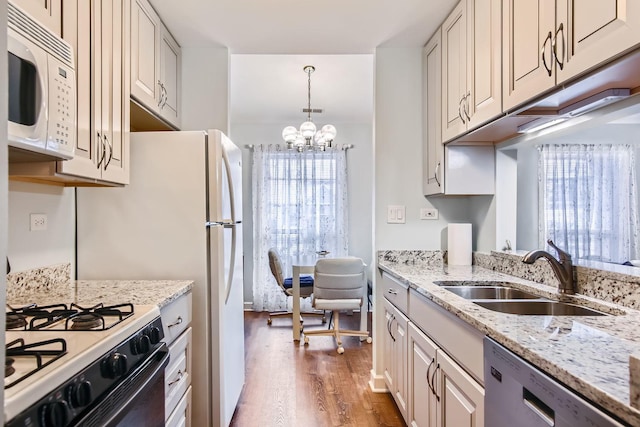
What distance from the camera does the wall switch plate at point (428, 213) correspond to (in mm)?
2611

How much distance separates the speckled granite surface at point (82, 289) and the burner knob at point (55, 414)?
24.2 inches

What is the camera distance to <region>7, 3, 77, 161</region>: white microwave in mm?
916

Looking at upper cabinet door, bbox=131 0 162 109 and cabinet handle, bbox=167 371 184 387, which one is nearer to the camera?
cabinet handle, bbox=167 371 184 387

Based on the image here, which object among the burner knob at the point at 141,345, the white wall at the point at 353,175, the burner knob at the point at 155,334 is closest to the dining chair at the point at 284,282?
the white wall at the point at 353,175

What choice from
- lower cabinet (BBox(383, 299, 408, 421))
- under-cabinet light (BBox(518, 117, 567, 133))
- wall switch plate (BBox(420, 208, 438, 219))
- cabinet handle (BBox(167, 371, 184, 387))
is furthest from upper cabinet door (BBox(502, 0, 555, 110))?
cabinet handle (BBox(167, 371, 184, 387))

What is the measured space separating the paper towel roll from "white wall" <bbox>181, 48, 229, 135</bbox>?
5.53 ft

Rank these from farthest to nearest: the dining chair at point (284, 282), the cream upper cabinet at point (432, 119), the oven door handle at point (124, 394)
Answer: the dining chair at point (284, 282) → the cream upper cabinet at point (432, 119) → the oven door handle at point (124, 394)

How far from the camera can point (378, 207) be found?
103 inches

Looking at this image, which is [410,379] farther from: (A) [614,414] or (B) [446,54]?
(B) [446,54]

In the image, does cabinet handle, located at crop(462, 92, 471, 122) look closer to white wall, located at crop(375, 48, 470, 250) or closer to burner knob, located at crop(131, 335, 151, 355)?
white wall, located at crop(375, 48, 470, 250)

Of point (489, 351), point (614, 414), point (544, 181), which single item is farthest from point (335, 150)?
point (614, 414)

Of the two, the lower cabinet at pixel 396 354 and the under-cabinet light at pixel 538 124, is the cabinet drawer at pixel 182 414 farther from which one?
the under-cabinet light at pixel 538 124

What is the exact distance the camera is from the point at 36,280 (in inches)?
61.3

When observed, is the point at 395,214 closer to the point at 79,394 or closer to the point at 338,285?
the point at 338,285
